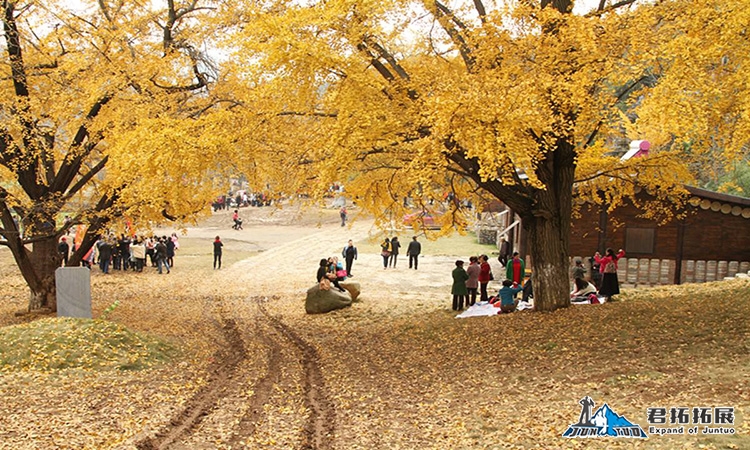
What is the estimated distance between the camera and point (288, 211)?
52438mm

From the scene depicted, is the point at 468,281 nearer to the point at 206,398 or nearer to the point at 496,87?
the point at 496,87

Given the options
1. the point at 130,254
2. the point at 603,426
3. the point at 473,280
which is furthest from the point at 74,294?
the point at 130,254

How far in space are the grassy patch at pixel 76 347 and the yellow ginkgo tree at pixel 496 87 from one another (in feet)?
13.1

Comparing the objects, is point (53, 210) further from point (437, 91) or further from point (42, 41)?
point (437, 91)

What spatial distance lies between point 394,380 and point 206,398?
2.69 metres

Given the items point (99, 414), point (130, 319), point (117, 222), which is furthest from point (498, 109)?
point (130, 319)

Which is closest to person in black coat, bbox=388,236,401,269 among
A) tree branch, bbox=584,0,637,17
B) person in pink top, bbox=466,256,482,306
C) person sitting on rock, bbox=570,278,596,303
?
person in pink top, bbox=466,256,482,306

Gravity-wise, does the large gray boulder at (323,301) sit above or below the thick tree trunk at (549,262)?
below

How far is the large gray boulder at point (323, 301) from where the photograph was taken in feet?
52.5

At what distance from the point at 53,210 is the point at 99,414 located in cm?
757

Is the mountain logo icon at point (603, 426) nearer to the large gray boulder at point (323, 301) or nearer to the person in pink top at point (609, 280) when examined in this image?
the person in pink top at point (609, 280)

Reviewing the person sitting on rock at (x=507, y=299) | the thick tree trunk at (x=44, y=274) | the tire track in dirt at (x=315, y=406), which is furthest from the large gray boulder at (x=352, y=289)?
the thick tree trunk at (x=44, y=274)

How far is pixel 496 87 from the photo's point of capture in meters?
8.93

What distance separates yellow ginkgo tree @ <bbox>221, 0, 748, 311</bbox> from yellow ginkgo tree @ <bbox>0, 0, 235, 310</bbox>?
3.03 meters
